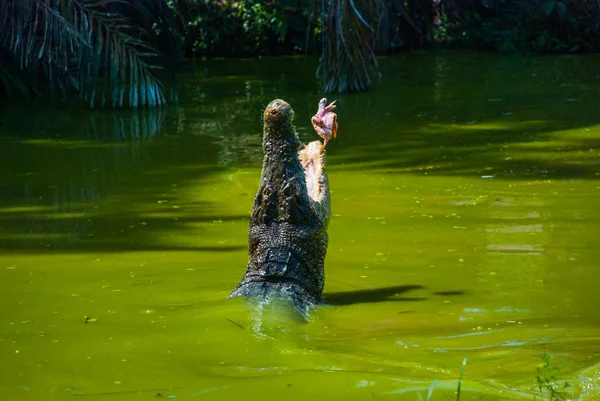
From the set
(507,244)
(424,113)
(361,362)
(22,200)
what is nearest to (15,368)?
(361,362)

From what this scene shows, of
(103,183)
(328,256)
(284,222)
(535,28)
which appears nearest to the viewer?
(284,222)

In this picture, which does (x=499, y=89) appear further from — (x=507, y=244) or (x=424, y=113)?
(x=507, y=244)

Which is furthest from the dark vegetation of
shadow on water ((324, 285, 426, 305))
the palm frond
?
shadow on water ((324, 285, 426, 305))

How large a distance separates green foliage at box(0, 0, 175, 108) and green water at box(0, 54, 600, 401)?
1.77 feet

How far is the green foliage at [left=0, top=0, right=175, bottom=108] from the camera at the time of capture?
531 inches

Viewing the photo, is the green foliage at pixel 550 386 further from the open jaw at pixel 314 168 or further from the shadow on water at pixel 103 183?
the shadow on water at pixel 103 183

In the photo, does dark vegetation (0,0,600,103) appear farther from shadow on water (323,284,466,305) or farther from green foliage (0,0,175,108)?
shadow on water (323,284,466,305)

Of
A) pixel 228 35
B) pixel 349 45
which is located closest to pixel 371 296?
pixel 349 45

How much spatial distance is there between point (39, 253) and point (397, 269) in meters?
2.54

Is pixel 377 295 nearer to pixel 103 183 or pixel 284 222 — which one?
pixel 284 222

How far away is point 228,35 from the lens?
22.8m

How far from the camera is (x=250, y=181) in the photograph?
31.4 feet

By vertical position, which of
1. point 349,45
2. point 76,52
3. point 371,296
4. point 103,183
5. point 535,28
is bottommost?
point 371,296

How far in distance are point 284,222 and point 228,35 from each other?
17.3 m
